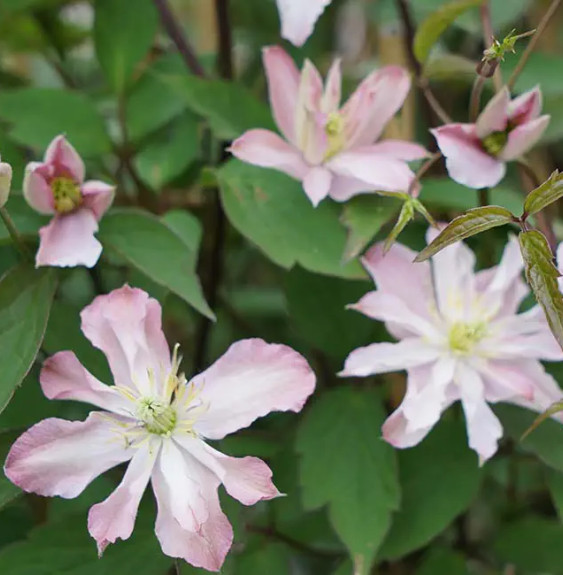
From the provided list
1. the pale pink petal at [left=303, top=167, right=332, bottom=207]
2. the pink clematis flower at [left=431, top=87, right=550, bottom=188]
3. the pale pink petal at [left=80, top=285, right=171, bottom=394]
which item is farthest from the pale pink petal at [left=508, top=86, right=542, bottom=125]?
the pale pink petal at [left=80, top=285, right=171, bottom=394]

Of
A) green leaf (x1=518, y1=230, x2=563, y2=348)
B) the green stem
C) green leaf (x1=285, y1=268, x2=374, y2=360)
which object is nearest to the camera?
green leaf (x1=518, y1=230, x2=563, y2=348)

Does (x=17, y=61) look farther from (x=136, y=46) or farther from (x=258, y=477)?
(x=258, y=477)

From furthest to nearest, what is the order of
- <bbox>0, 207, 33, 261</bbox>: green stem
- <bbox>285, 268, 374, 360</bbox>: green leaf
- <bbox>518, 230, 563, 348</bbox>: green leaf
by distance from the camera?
<bbox>285, 268, 374, 360</bbox>: green leaf → <bbox>0, 207, 33, 261</bbox>: green stem → <bbox>518, 230, 563, 348</bbox>: green leaf

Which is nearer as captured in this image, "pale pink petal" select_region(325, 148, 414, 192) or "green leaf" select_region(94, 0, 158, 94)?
"pale pink petal" select_region(325, 148, 414, 192)

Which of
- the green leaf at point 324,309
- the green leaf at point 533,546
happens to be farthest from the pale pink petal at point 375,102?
the green leaf at point 533,546

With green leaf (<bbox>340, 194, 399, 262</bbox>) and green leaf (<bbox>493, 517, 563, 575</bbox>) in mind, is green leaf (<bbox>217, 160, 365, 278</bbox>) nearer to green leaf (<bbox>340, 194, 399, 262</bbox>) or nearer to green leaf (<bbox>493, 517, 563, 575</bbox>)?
green leaf (<bbox>340, 194, 399, 262</bbox>)

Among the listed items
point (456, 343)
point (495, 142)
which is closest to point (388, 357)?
point (456, 343)

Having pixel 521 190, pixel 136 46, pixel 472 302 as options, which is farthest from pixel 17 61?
pixel 472 302
